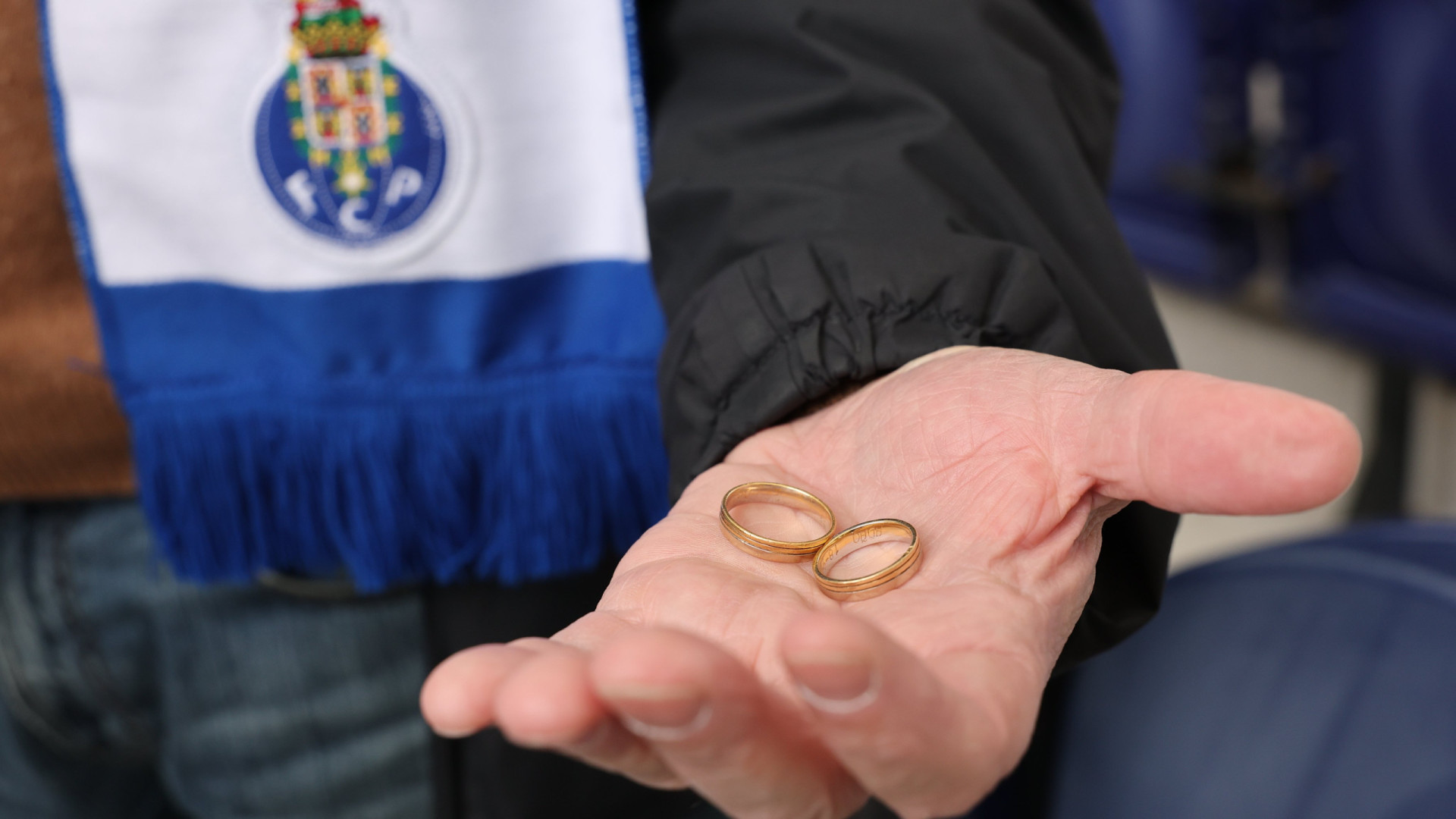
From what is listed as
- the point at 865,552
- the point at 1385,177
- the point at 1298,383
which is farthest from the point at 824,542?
the point at 1298,383

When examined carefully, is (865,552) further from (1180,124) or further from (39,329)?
(1180,124)

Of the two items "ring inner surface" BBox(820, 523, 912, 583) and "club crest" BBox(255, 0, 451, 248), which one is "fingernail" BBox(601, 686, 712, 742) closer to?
"ring inner surface" BBox(820, 523, 912, 583)

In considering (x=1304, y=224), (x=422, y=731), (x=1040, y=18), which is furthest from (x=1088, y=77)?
(x=1304, y=224)

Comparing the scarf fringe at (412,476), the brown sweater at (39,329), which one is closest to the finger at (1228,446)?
the scarf fringe at (412,476)

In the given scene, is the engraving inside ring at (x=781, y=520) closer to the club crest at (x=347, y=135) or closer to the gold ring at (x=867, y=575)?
the gold ring at (x=867, y=575)

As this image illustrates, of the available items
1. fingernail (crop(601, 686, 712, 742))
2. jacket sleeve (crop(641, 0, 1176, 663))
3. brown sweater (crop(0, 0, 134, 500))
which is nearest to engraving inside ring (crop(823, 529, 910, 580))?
jacket sleeve (crop(641, 0, 1176, 663))

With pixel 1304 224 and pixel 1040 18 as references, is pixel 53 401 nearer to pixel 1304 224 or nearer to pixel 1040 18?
pixel 1040 18
